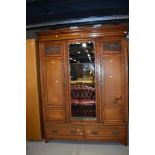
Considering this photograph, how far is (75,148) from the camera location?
305 centimetres

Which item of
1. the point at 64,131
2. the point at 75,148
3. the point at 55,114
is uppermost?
the point at 55,114

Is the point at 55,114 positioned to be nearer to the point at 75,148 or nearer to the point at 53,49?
the point at 75,148

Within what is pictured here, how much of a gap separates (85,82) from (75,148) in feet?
3.95

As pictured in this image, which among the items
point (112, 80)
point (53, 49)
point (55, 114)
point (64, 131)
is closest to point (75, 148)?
point (64, 131)

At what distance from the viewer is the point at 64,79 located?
3.18 metres

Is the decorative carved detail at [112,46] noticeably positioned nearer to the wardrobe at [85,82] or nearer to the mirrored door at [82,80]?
the wardrobe at [85,82]

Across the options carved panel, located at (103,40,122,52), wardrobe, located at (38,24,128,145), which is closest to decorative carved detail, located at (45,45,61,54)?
wardrobe, located at (38,24,128,145)

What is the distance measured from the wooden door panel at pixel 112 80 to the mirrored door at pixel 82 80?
224 mm

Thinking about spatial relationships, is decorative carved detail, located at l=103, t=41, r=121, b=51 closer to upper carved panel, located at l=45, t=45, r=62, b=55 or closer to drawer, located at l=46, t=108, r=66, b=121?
upper carved panel, located at l=45, t=45, r=62, b=55
